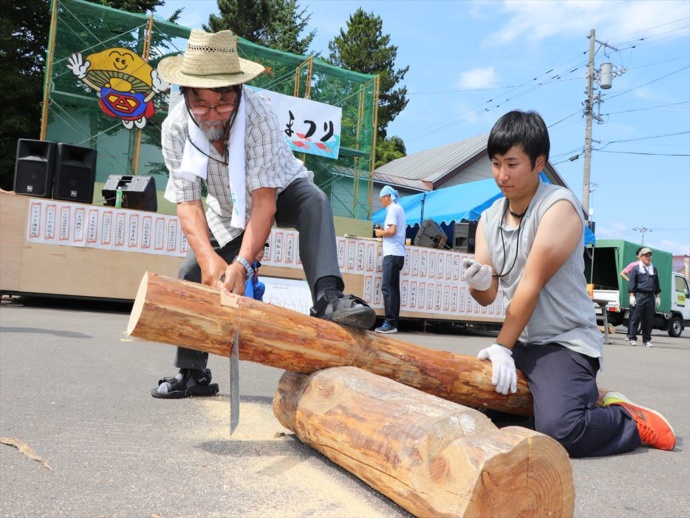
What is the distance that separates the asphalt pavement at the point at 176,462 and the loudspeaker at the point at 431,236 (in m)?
8.39

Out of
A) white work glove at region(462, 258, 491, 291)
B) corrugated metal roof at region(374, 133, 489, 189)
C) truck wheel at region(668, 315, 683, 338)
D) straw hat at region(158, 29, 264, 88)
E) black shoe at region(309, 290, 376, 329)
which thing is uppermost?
corrugated metal roof at region(374, 133, 489, 189)

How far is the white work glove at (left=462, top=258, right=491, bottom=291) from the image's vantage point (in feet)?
8.73

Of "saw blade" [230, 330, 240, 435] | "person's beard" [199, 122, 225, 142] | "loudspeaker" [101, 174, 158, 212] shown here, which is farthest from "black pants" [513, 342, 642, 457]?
"loudspeaker" [101, 174, 158, 212]

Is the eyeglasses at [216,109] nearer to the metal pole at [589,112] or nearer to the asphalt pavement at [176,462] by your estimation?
the asphalt pavement at [176,462]

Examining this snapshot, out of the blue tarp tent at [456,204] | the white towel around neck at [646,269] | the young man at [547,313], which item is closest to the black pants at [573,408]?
the young man at [547,313]

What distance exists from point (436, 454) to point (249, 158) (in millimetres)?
1615

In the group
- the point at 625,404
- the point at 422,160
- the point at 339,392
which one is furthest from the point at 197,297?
the point at 422,160

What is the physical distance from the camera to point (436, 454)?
156 cm

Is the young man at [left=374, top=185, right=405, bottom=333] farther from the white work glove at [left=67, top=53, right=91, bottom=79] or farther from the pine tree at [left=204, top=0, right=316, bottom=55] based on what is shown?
the pine tree at [left=204, top=0, right=316, bottom=55]

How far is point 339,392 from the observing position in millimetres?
2107

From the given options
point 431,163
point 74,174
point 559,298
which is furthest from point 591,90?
point 559,298

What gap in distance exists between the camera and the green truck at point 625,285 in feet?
53.0

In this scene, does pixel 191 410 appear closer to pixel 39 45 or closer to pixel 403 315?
pixel 403 315

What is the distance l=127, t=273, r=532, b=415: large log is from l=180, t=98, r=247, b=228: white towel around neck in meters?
0.49
